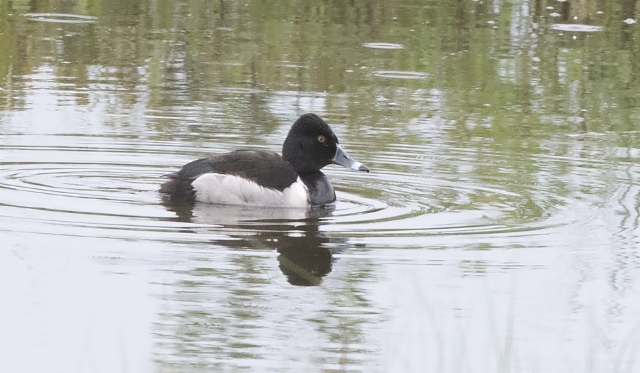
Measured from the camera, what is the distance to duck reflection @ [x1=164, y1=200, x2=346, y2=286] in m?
7.23

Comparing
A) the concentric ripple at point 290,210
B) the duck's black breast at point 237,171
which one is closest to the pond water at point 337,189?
the concentric ripple at point 290,210

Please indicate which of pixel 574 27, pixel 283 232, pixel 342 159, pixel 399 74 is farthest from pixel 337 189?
pixel 574 27

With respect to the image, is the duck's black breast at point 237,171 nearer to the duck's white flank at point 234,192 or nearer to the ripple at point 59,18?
the duck's white flank at point 234,192

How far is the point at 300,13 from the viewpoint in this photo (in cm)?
1767

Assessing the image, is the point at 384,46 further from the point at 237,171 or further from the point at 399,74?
the point at 237,171

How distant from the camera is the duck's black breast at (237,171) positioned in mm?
9305

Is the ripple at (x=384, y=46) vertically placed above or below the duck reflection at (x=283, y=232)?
above

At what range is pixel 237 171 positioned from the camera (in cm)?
938

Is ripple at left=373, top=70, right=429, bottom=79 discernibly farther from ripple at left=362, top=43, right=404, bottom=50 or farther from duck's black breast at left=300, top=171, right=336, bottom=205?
duck's black breast at left=300, top=171, right=336, bottom=205

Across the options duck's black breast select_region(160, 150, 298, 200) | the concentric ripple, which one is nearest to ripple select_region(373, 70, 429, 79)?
the concentric ripple

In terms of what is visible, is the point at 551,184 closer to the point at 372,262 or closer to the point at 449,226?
the point at 449,226

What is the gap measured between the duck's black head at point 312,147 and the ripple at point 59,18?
7.45m

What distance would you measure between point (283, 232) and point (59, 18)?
31.4 ft

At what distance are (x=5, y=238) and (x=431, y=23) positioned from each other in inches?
420
